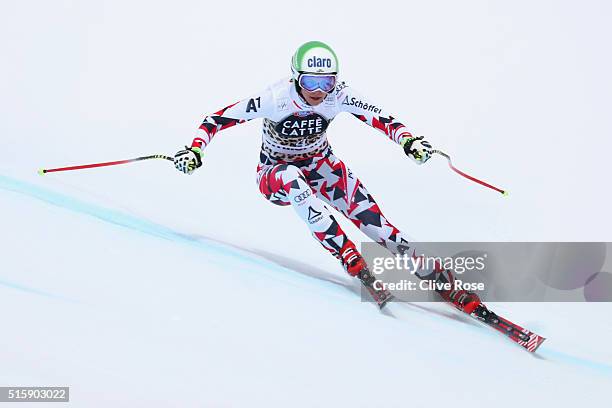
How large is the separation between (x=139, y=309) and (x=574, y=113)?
6101 mm

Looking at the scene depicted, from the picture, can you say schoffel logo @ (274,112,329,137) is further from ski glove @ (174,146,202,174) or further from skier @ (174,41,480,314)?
ski glove @ (174,146,202,174)

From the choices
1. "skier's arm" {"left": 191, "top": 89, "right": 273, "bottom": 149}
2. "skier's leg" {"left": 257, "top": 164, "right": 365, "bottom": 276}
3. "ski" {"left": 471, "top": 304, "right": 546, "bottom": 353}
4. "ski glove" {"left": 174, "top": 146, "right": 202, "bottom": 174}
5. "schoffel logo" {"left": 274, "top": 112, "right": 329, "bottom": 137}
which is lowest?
"ski" {"left": 471, "top": 304, "right": 546, "bottom": 353}

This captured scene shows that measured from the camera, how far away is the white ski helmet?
4855 mm

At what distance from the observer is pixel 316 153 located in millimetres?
5402

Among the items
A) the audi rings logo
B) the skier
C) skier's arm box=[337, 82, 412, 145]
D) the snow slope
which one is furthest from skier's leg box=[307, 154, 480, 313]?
the audi rings logo

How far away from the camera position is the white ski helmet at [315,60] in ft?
15.9

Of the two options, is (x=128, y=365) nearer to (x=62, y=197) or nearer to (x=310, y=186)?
(x=310, y=186)

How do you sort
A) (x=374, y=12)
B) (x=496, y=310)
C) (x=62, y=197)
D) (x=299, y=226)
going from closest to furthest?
1. (x=496, y=310)
2. (x=62, y=197)
3. (x=299, y=226)
4. (x=374, y=12)

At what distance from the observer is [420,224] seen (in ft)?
21.5

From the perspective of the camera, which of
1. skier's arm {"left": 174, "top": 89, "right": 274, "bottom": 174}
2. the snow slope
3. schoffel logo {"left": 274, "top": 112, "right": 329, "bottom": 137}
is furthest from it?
schoffel logo {"left": 274, "top": 112, "right": 329, "bottom": 137}

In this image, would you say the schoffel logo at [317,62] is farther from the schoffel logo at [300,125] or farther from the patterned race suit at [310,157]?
the schoffel logo at [300,125]

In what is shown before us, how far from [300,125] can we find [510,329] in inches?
73.6

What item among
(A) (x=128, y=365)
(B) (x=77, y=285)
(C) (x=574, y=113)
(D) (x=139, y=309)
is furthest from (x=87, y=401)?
→ (C) (x=574, y=113)

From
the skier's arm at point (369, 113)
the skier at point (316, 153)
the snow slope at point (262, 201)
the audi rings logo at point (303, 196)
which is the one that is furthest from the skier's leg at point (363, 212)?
the audi rings logo at point (303, 196)
